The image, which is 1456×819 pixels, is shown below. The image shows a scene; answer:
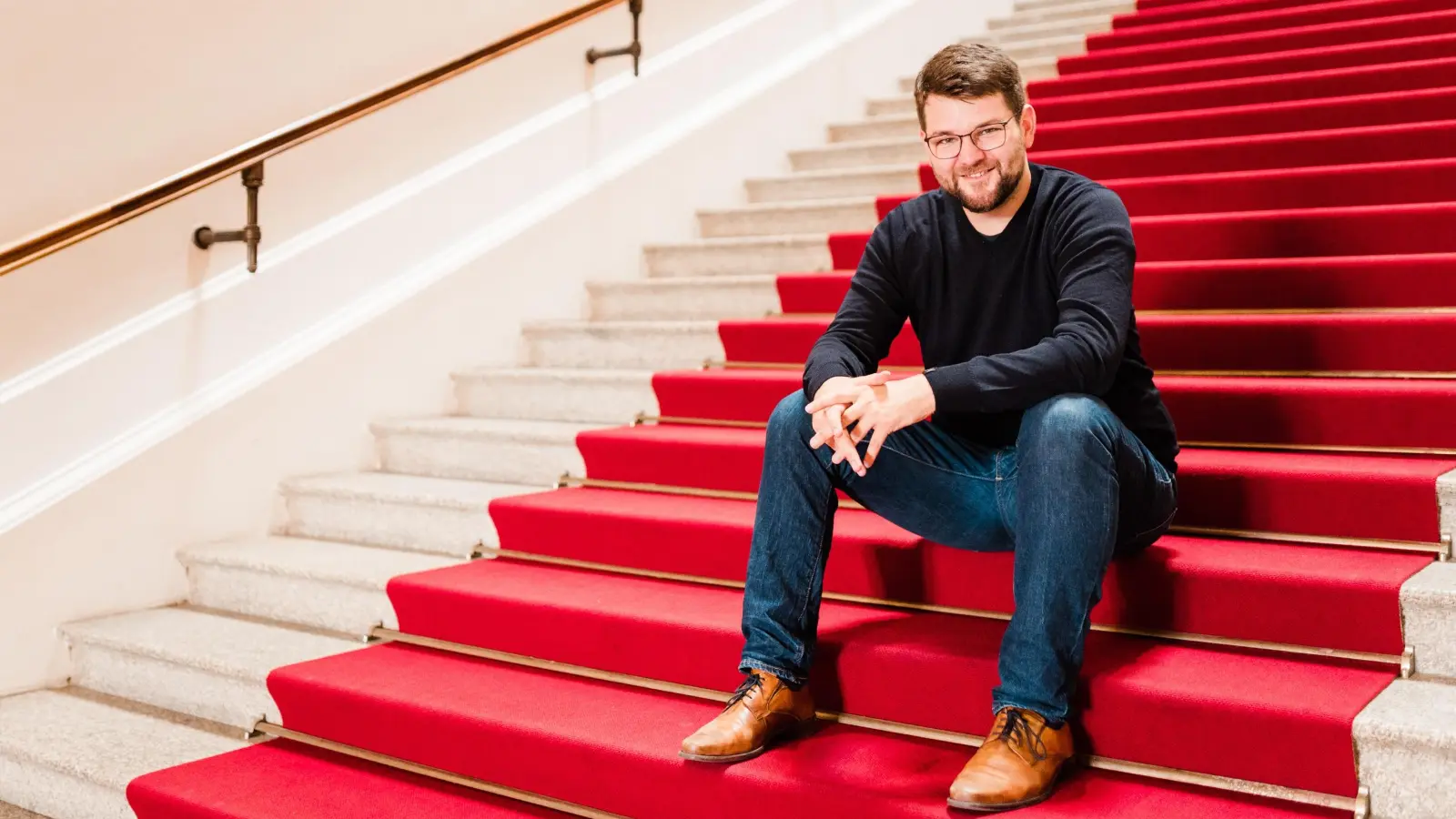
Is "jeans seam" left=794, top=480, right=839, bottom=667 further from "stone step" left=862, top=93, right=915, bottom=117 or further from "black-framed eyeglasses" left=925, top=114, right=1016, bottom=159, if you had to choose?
"stone step" left=862, top=93, right=915, bottom=117

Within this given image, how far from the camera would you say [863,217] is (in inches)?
144

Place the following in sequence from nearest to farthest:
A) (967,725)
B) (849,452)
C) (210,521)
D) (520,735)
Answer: (849,452) → (967,725) → (520,735) → (210,521)

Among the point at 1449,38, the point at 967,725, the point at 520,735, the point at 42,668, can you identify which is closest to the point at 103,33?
the point at 42,668

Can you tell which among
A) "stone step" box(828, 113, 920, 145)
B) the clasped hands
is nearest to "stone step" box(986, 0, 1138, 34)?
"stone step" box(828, 113, 920, 145)

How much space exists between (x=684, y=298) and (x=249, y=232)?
1.20 metres

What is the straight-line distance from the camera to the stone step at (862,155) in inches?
160

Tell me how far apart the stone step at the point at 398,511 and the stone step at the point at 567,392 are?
0.32 meters

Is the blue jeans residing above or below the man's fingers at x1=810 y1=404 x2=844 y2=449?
below

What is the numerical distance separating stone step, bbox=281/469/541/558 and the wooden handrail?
2.53 ft

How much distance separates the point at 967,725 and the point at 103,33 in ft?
7.45

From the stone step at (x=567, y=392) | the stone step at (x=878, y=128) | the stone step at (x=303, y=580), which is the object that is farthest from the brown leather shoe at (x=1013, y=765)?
the stone step at (x=878, y=128)

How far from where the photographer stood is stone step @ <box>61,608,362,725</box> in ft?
7.77

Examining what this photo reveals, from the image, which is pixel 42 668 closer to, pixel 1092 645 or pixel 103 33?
pixel 103 33

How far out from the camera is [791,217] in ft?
12.5
